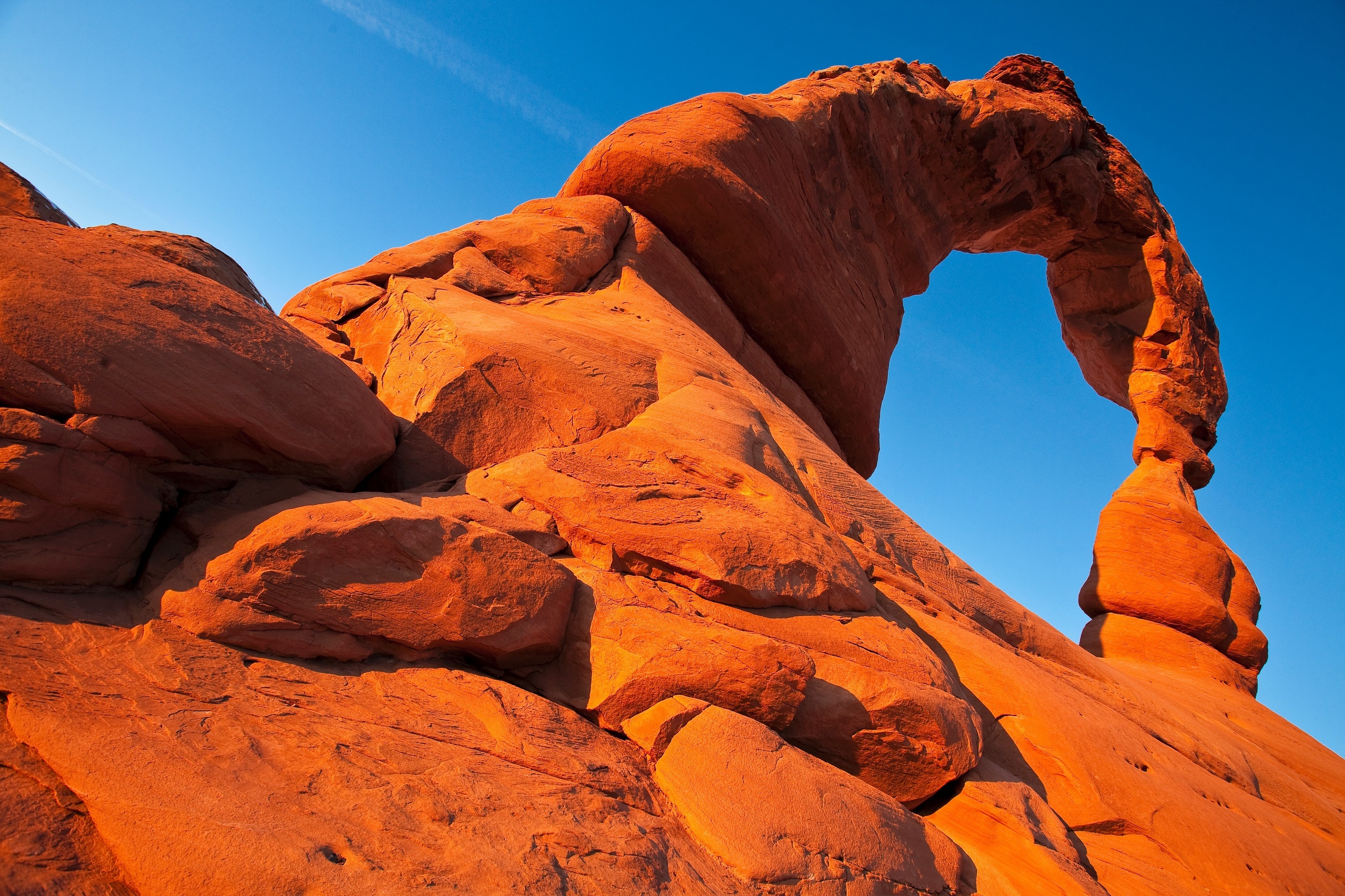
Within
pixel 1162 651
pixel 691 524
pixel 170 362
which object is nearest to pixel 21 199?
pixel 170 362

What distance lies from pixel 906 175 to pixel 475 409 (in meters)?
9.78

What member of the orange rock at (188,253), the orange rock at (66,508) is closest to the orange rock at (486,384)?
the orange rock at (188,253)

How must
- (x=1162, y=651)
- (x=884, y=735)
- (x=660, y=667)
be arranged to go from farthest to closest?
1. (x=1162, y=651)
2. (x=884, y=735)
3. (x=660, y=667)

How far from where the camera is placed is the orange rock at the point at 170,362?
400 cm

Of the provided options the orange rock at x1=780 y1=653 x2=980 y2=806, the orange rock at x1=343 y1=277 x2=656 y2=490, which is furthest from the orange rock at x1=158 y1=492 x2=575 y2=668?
the orange rock at x1=780 y1=653 x2=980 y2=806

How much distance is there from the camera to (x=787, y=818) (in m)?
3.66

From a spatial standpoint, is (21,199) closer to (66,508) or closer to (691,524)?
(66,508)

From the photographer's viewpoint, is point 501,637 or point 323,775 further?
point 501,637

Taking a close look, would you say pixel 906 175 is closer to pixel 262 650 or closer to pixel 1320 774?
pixel 1320 774

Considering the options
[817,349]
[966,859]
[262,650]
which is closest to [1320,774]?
[966,859]

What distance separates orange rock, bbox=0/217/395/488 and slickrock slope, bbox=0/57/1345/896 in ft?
0.06

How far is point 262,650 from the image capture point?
3959 mm

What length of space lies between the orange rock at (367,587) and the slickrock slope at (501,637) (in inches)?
0.7

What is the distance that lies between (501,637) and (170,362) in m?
2.41
